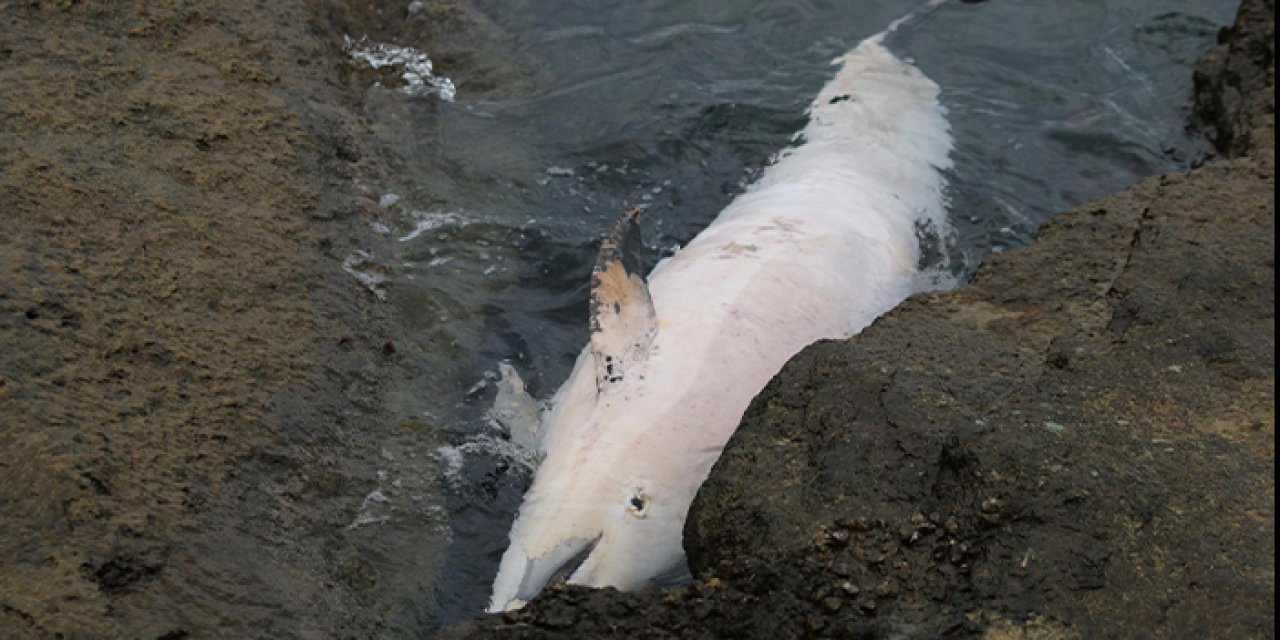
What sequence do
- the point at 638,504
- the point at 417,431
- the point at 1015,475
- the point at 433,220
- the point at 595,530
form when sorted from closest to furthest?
1. the point at 1015,475
2. the point at 595,530
3. the point at 638,504
4. the point at 417,431
5. the point at 433,220

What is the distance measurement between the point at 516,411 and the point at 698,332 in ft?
2.80

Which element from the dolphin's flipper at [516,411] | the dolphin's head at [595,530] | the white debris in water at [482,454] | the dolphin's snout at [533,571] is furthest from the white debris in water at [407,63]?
the dolphin's snout at [533,571]

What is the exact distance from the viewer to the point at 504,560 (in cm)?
436

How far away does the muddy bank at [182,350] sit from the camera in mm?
3512

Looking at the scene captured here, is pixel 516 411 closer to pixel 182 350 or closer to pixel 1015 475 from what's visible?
pixel 182 350

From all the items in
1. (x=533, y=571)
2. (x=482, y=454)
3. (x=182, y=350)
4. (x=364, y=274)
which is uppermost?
(x=182, y=350)

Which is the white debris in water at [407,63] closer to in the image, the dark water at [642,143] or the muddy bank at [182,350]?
the dark water at [642,143]

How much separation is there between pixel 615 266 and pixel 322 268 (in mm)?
1278

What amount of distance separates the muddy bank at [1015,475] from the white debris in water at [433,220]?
2748mm

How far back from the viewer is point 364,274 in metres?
5.51

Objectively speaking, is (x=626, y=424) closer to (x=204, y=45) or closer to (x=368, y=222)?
(x=368, y=222)

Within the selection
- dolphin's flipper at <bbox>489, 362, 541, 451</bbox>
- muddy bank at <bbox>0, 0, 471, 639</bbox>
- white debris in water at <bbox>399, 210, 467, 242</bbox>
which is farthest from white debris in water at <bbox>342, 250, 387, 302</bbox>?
dolphin's flipper at <bbox>489, 362, 541, 451</bbox>

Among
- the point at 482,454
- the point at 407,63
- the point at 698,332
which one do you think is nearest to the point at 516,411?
the point at 482,454

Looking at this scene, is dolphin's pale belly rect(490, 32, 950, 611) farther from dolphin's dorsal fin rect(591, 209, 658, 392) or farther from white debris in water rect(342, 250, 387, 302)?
white debris in water rect(342, 250, 387, 302)
